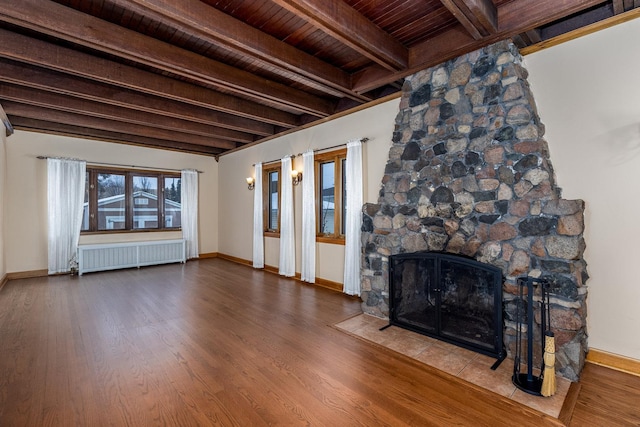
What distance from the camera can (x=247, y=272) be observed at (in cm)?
665

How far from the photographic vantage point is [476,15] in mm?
2605

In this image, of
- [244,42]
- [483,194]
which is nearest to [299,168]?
[244,42]

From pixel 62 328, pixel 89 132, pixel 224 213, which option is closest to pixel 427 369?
pixel 62 328

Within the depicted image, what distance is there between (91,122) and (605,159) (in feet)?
24.7

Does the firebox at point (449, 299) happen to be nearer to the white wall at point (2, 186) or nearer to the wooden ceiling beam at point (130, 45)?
the wooden ceiling beam at point (130, 45)

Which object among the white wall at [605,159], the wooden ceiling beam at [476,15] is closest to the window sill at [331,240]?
the white wall at [605,159]

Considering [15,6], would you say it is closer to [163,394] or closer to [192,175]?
[163,394]

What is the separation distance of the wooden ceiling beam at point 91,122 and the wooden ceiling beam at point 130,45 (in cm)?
309

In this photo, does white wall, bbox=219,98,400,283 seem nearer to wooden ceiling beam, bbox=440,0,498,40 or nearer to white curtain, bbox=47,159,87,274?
wooden ceiling beam, bbox=440,0,498,40

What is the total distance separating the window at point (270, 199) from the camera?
22.3 feet

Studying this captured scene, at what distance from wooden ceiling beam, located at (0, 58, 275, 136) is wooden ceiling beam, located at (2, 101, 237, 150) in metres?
1.32

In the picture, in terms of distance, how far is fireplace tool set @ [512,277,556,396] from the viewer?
228cm

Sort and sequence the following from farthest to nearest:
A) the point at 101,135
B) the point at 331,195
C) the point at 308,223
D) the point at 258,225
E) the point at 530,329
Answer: the point at 258,225 < the point at 101,135 < the point at 308,223 < the point at 331,195 < the point at 530,329

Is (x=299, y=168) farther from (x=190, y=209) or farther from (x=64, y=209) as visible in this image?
(x=64, y=209)
